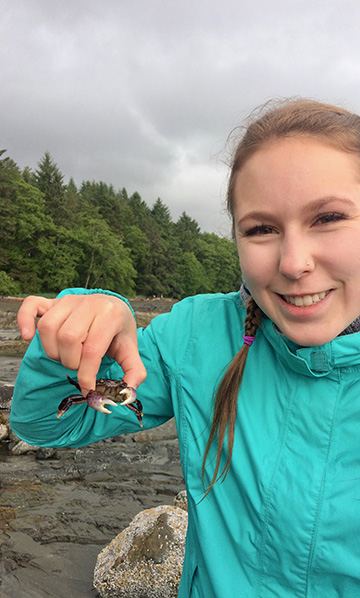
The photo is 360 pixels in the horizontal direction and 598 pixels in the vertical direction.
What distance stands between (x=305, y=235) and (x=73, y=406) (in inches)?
49.1

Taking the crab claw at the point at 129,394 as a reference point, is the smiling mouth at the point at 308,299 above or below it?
above

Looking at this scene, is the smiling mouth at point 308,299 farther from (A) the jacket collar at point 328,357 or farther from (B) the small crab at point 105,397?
(B) the small crab at point 105,397

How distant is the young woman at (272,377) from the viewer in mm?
1605

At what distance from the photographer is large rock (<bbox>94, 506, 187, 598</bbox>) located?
13.7 feet

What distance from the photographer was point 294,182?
1.69m

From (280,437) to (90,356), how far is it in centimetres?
87

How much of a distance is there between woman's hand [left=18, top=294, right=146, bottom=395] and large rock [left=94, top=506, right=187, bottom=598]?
3.41 metres

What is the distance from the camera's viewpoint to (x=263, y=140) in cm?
189

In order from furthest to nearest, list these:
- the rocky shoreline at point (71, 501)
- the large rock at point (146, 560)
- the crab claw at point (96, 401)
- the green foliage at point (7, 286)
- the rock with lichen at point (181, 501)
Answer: the green foliage at point (7, 286) < the rock with lichen at point (181, 501) < the rocky shoreline at point (71, 501) < the large rock at point (146, 560) < the crab claw at point (96, 401)

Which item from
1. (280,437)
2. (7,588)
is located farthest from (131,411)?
(7,588)

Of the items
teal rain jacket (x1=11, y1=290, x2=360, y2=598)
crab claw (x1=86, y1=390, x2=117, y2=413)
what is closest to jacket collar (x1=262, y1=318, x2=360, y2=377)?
teal rain jacket (x1=11, y1=290, x2=360, y2=598)

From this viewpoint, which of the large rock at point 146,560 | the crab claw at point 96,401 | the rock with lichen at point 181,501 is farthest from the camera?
the rock with lichen at point 181,501

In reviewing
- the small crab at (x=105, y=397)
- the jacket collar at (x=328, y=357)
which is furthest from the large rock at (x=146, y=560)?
the jacket collar at (x=328, y=357)

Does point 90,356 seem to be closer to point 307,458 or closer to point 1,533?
point 307,458
